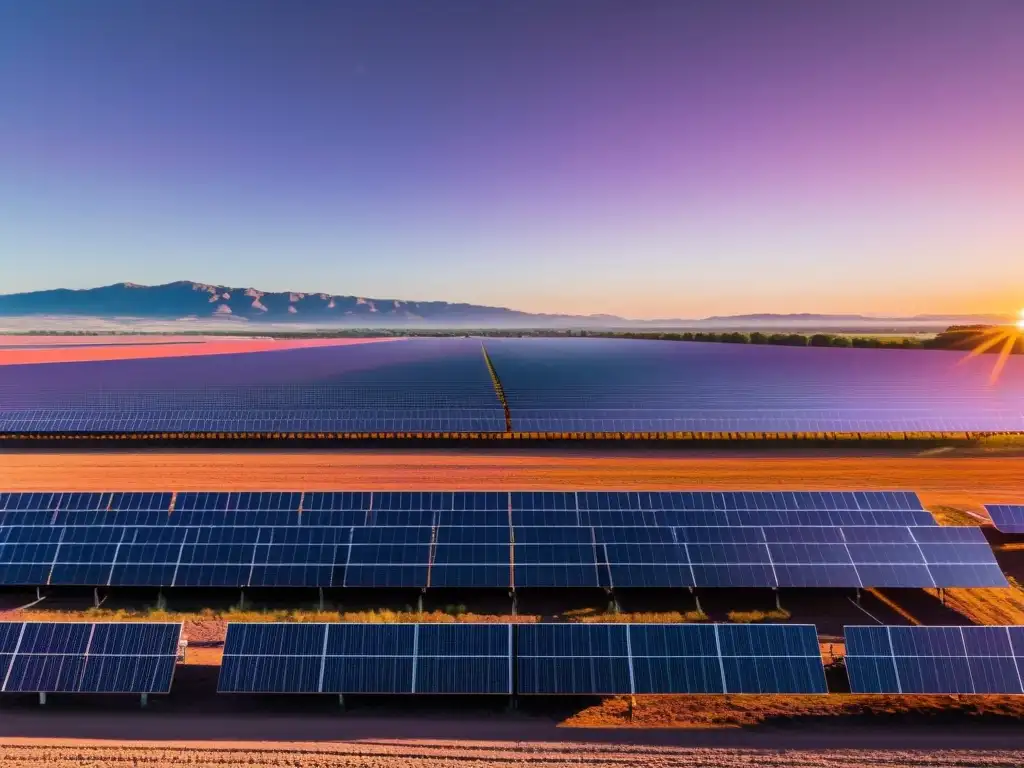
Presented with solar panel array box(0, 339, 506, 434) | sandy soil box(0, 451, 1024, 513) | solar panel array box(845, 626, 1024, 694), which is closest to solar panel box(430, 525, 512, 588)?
solar panel array box(845, 626, 1024, 694)

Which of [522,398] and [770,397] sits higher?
[770,397]

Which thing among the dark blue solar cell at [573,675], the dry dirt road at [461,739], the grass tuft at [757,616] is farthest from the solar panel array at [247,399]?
the dry dirt road at [461,739]

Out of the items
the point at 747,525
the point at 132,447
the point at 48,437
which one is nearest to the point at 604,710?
the point at 747,525

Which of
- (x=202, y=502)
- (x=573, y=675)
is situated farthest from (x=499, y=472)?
(x=573, y=675)

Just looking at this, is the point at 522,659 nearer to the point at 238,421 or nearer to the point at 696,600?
the point at 696,600

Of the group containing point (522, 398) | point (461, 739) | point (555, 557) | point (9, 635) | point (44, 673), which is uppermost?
point (522, 398)
